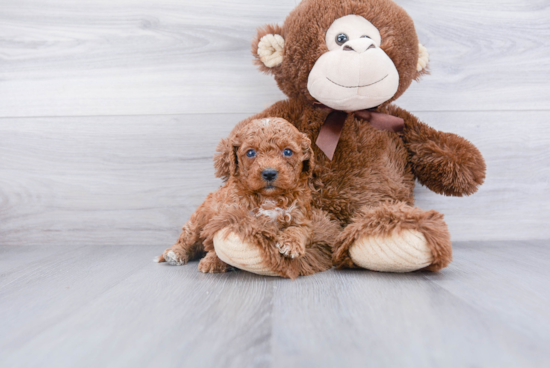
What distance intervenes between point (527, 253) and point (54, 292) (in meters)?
1.11

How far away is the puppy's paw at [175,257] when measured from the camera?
2.94 feet

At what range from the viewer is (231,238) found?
2.31ft

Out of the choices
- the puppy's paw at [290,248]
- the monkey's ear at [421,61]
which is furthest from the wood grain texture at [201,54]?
the puppy's paw at [290,248]

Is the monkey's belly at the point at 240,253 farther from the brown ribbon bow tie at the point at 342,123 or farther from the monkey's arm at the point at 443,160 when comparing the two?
the monkey's arm at the point at 443,160

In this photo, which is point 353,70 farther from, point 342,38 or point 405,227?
point 405,227

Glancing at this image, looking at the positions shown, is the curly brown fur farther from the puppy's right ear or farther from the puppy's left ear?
the puppy's right ear

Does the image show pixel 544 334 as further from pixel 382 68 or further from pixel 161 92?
pixel 161 92

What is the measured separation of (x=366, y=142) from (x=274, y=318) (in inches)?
19.6

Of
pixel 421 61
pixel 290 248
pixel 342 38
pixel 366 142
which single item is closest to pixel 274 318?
pixel 290 248

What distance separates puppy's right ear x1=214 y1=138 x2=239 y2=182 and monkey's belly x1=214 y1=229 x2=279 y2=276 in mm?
140

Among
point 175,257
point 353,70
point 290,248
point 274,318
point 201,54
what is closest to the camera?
point 274,318

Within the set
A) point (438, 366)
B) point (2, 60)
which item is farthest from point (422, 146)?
point (2, 60)

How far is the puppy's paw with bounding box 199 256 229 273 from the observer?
0.80m

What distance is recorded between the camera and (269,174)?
28.2 inches
